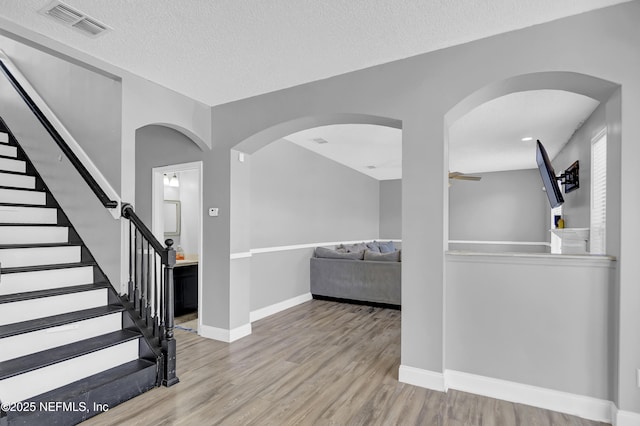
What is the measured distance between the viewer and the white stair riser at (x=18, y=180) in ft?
12.0

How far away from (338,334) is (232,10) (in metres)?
3.44

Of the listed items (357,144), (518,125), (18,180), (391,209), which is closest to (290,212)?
(357,144)

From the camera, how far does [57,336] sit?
101 inches

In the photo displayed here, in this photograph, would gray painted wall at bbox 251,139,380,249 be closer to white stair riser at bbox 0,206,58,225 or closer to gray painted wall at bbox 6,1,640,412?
gray painted wall at bbox 6,1,640,412

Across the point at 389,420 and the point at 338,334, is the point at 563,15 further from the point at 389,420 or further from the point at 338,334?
the point at 338,334

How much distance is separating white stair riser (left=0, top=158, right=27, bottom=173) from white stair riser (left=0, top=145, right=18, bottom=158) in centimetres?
19

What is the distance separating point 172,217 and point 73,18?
3.93 m

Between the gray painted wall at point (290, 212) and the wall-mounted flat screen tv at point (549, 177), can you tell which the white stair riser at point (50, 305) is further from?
the wall-mounted flat screen tv at point (549, 177)

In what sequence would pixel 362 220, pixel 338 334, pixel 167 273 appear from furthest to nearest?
pixel 362 220
pixel 338 334
pixel 167 273

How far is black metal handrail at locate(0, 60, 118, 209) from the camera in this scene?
3.14m

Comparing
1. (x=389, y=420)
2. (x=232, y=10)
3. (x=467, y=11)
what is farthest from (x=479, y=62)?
(x=389, y=420)

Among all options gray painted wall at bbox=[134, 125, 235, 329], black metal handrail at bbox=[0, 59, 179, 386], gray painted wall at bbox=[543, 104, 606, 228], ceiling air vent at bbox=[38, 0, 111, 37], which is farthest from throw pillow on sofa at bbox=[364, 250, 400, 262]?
ceiling air vent at bbox=[38, 0, 111, 37]

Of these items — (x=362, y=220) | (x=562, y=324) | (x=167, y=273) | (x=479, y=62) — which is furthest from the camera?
(x=362, y=220)

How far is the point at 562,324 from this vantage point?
98.6 inches
